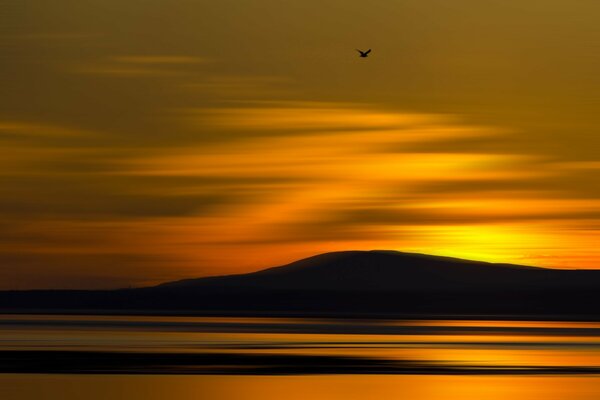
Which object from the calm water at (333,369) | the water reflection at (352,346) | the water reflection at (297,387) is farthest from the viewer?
the water reflection at (352,346)

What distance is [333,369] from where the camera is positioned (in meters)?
63.2

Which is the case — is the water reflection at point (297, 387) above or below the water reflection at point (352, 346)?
below

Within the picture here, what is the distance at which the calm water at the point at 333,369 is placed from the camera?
54.2 meters

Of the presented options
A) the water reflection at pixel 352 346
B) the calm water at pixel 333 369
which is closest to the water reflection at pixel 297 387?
the calm water at pixel 333 369

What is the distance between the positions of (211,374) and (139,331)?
141 ft

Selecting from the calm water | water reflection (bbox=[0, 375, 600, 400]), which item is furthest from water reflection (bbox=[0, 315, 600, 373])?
water reflection (bbox=[0, 375, 600, 400])

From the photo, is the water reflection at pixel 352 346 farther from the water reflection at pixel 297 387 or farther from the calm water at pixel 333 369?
the water reflection at pixel 297 387

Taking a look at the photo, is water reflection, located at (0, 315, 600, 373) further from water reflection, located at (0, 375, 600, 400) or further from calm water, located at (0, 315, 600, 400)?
water reflection, located at (0, 375, 600, 400)

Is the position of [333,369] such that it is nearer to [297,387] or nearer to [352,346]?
[297,387]

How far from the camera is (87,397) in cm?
5181

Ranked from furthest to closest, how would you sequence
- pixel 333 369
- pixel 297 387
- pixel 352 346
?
pixel 352 346 → pixel 333 369 → pixel 297 387

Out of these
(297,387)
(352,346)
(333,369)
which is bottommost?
(297,387)

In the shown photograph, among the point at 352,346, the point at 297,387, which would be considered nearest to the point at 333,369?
the point at 297,387

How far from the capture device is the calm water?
5416 centimetres
